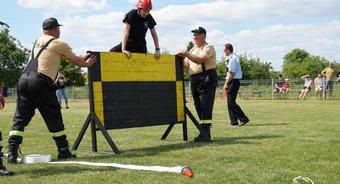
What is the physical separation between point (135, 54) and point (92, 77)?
997 mm

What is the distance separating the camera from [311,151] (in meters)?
7.41

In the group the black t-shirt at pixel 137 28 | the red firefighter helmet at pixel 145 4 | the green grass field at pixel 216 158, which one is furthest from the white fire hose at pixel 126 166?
the red firefighter helmet at pixel 145 4

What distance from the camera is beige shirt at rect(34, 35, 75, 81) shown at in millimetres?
7023

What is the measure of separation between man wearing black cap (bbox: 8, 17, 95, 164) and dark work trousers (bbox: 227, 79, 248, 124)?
21.2 ft

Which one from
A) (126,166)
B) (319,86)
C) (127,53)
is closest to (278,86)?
(319,86)

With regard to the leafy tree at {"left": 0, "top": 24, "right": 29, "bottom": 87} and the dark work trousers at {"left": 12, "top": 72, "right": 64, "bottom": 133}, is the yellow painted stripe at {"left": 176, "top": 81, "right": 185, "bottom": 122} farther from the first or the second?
the leafy tree at {"left": 0, "top": 24, "right": 29, "bottom": 87}

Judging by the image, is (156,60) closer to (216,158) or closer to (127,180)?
(216,158)

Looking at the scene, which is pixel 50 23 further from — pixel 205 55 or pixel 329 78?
pixel 329 78

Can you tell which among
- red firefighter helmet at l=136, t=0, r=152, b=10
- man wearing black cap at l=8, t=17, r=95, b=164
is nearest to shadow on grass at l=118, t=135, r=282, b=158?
man wearing black cap at l=8, t=17, r=95, b=164

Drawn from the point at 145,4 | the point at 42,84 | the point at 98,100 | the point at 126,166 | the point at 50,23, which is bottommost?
the point at 126,166

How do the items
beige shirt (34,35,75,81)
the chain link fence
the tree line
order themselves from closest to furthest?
1. beige shirt (34,35,75,81)
2. the chain link fence
3. the tree line

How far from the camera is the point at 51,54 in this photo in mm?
7059

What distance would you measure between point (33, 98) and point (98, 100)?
4.12ft

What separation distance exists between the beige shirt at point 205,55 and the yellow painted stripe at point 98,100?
223 cm
